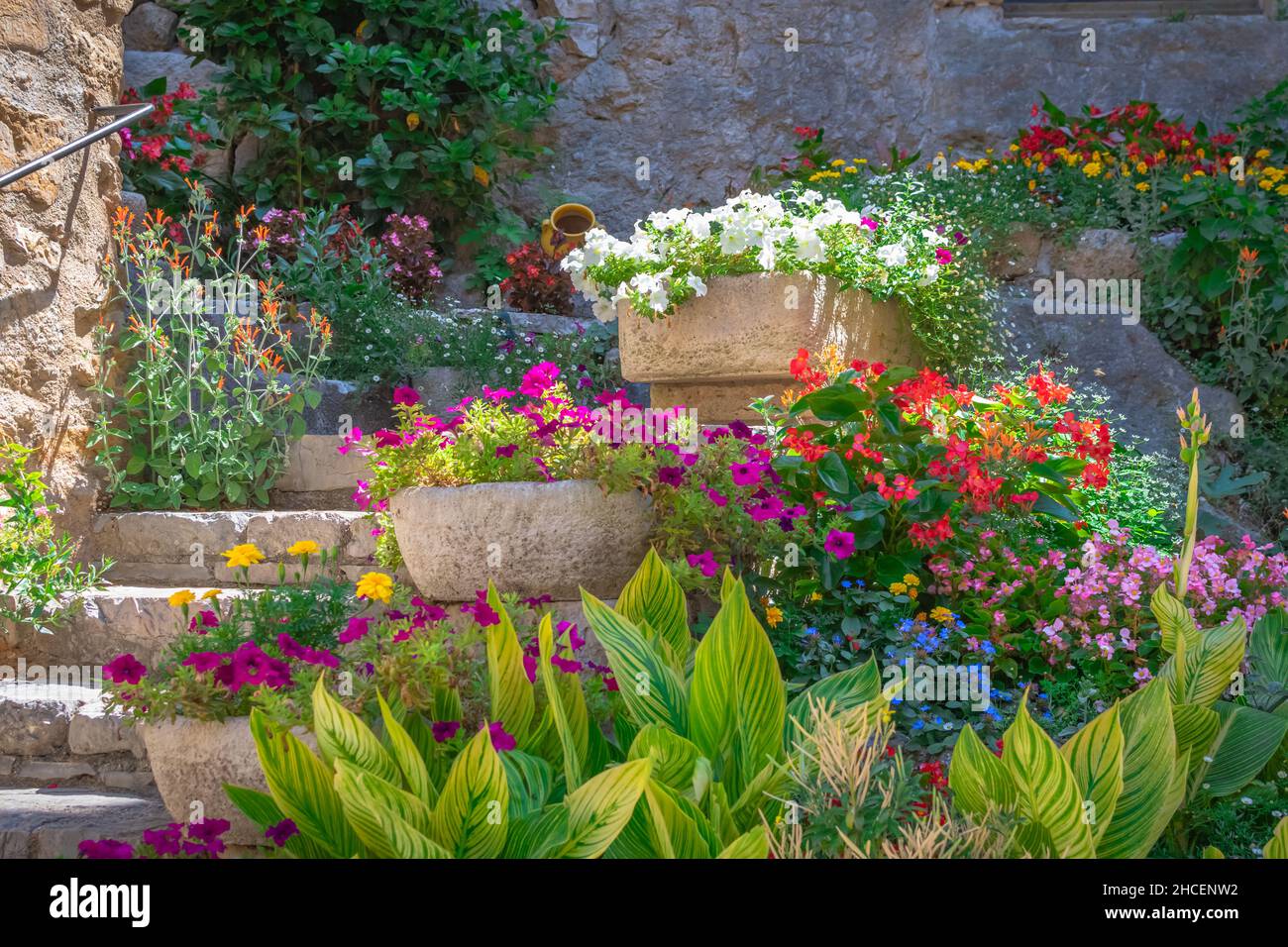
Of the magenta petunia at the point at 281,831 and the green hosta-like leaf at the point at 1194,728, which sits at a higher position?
the green hosta-like leaf at the point at 1194,728

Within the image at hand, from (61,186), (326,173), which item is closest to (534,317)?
(326,173)

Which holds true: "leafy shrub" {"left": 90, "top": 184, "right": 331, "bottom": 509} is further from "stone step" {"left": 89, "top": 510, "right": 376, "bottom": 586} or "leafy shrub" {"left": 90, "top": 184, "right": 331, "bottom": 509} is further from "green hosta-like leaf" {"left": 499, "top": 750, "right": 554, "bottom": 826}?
"green hosta-like leaf" {"left": 499, "top": 750, "right": 554, "bottom": 826}

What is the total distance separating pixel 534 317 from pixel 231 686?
3.74 m

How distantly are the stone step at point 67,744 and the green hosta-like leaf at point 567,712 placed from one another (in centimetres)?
137

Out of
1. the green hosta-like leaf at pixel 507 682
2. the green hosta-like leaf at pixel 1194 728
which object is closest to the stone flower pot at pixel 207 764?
the green hosta-like leaf at pixel 507 682

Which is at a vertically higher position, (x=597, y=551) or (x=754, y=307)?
(x=754, y=307)

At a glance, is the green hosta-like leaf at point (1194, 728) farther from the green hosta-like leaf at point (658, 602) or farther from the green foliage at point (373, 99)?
the green foliage at point (373, 99)

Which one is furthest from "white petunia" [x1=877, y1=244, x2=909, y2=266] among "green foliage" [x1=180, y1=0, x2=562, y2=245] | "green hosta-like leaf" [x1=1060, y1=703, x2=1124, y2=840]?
"green foliage" [x1=180, y1=0, x2=562, y2=245]

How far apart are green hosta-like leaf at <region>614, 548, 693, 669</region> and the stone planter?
1.56 meters

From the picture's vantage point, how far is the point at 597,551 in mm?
2945

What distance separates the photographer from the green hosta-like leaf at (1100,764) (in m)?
1.84

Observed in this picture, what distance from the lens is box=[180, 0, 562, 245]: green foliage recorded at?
638 centimetres
